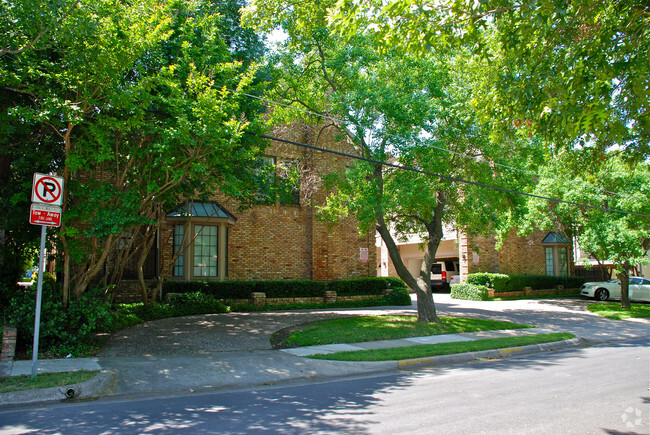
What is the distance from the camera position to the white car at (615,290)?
2500 cm

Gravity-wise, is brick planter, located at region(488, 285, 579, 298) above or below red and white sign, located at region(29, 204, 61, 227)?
below

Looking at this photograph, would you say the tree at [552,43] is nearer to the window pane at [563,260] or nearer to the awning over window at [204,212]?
the awning over window at [204,212]

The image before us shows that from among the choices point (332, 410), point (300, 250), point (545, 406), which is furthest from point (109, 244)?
point (300, 250)

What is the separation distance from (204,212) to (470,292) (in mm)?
15261

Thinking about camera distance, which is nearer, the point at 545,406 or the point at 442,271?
the point at 545,406

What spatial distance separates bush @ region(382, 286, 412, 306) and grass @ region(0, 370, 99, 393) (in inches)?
585

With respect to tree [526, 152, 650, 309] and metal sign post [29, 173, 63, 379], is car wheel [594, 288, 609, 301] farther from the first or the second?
metal sign post [29, 173, 63, 379]

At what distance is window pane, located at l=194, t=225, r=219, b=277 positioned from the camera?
18984mm

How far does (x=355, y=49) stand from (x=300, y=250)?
10.1 metres

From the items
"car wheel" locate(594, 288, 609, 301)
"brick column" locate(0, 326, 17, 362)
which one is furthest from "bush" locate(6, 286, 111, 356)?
"car wheel" locate(594, 288, 609, 301)

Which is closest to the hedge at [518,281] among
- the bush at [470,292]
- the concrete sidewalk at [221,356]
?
the bush at [470,292]

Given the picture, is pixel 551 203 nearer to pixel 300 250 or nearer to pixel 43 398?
pixel 300 250

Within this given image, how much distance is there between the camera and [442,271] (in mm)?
35250

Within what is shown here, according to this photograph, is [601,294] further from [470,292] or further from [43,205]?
[43,205]
